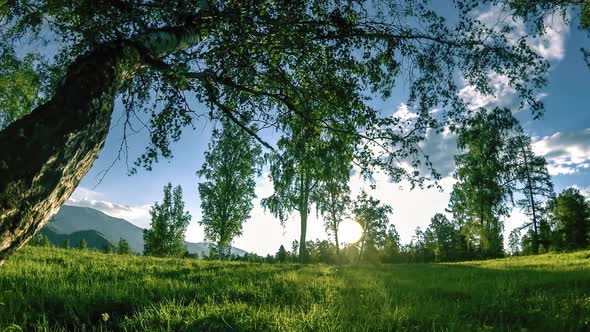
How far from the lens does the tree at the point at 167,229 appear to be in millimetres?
46709

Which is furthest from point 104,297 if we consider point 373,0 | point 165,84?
point 373,0

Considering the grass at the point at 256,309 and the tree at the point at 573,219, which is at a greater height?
the tree at the point at 573,219

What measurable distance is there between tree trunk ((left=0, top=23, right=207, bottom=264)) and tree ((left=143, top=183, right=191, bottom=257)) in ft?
152

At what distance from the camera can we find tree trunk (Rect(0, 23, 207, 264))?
251 centimetres

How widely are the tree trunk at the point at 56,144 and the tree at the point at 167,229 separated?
46272mm

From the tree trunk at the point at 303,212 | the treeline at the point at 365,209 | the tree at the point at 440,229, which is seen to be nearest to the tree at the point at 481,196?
the treeline at the point at 365,209

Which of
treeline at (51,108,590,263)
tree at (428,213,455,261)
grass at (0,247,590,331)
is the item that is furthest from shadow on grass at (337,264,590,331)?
tree at (428,213,455,261)

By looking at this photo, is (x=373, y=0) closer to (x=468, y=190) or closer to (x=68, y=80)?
(x=68, y=80)

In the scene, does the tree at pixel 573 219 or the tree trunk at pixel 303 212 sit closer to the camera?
the tree trunk at pixel 303 212

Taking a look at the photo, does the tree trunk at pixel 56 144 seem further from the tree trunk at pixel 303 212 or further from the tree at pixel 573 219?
the tree at pixel 573 219

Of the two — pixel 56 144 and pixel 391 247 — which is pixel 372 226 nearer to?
pixel 391 247

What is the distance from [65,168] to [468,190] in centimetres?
4223

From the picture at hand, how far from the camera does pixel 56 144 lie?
9.12ft

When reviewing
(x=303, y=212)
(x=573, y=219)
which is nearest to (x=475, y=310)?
(x=303, y=212)
